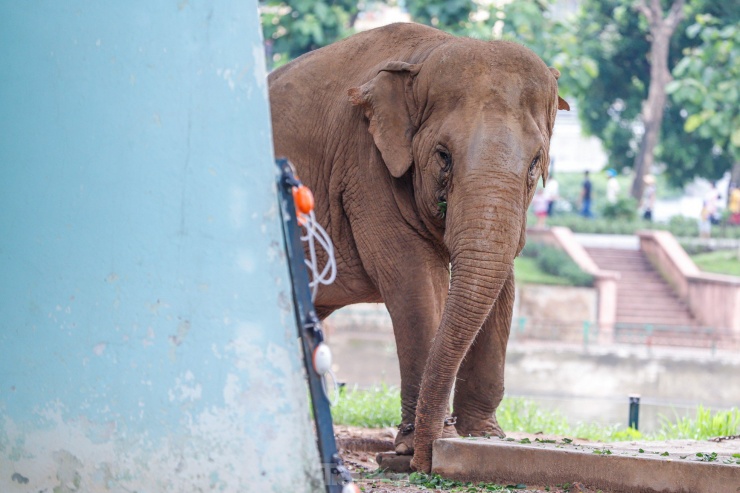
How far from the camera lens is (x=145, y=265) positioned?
12.6 ft

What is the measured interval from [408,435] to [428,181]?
1415 millimetres

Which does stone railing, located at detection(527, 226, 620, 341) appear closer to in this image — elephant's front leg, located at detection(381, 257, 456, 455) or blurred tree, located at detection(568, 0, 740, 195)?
blurred tree, located at detection(568, 0, 740, 195)

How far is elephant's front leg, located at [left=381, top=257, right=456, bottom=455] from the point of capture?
6.16m

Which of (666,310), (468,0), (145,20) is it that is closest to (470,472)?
(145,20)

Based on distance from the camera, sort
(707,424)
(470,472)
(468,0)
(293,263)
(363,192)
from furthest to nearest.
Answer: (468,0) < (707,424) < (363,192) < (470,472) < (293,263)

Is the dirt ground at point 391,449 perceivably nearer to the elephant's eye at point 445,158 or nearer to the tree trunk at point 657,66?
the elephant's eye at point 445,158

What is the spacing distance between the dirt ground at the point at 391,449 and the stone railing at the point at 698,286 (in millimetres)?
12010

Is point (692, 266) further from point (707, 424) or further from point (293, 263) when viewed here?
point (293, 263)

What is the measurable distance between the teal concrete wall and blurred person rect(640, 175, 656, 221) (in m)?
26.2

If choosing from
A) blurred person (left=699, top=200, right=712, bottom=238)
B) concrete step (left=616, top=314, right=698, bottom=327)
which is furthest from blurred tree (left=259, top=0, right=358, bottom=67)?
blurred person (left=699, top=200, right=712, bottom=238)

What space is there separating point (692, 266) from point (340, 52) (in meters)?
16.8

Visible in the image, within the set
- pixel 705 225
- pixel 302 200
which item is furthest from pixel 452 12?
pixel 302 200

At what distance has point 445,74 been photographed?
232 inches

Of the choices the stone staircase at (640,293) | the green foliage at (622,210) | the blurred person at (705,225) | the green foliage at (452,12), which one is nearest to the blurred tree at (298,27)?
the green foliage at (452,12)
